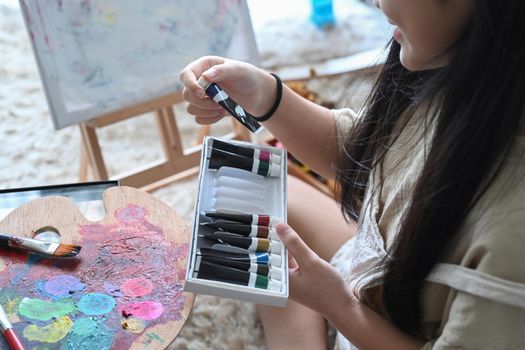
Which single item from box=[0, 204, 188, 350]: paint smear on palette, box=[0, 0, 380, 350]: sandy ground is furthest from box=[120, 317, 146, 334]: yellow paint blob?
box=[0, 0, 380, 350]: sandy ground

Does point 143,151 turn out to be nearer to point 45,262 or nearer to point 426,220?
point 45,262

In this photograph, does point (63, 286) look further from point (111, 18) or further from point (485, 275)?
point (111, 18)

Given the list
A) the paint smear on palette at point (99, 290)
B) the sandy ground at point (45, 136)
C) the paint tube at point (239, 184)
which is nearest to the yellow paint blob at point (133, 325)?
the paint smear on palette at point (99, 290)

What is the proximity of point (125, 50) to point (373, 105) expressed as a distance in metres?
0.56

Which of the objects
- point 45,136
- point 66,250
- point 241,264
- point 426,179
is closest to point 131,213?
point 66,250

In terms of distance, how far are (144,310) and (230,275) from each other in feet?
0.40

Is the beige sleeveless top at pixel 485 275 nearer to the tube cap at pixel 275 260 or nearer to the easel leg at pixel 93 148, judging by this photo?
the tube cap at pixel 275 260

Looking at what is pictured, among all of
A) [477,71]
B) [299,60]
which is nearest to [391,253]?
[477,71]

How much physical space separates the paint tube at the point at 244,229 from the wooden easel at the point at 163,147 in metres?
0.55

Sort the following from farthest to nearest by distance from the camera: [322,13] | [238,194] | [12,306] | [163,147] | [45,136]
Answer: [322,13], [45,136], [163,147], [238,194], [12,306]

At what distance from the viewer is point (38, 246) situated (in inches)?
31.6

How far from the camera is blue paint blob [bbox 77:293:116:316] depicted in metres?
0.76

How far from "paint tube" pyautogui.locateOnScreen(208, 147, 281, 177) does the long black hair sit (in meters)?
0.15

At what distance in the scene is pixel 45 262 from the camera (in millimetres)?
804
